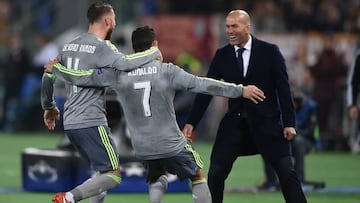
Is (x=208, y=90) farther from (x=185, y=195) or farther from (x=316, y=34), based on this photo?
(x=316, y=34)

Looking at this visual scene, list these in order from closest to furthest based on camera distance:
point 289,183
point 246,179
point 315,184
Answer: point 289,183
point 315,184
point 246,179

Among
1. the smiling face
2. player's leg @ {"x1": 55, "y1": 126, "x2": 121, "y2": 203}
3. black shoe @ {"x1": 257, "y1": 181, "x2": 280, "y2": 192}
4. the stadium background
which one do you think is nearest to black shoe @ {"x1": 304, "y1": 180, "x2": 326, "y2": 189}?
black shoe @ {"x1": 257, "y1": 181, "x2": 280, "y2": 192}

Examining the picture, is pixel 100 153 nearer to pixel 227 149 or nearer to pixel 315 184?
pixel 227 149

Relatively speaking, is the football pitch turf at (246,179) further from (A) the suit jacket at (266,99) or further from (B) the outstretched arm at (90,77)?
(B) the outstretched arm at (90,77)

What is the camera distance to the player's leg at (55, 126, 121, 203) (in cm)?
1134

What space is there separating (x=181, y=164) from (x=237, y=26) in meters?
1.57

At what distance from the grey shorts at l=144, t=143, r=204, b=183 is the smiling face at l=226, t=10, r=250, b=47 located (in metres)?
1.27

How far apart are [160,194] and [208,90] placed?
1142 mm

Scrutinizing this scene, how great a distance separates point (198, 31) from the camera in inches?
1068

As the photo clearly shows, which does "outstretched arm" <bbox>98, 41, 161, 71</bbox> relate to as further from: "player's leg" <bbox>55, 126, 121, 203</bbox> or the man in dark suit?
the man in dark suit

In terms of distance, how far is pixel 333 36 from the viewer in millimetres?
25781

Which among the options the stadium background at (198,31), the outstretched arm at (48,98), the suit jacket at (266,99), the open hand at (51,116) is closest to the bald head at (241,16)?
the suit jacket at (266,99)

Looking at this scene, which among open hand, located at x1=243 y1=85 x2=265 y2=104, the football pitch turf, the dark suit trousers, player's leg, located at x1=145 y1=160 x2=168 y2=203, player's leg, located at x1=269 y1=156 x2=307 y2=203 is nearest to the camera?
open hand, located at x1=243 y1=85 x2=265 y2=104

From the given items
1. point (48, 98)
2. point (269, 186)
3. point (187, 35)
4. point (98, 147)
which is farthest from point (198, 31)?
point (98, 147)
